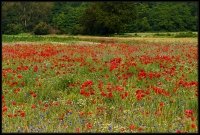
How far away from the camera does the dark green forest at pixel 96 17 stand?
216 feet

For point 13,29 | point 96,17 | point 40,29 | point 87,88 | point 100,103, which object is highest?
point 100,103

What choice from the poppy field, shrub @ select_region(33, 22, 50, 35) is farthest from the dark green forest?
the poppy field

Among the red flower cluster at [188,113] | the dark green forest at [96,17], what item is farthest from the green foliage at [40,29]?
the red flower cluster at [188,113]

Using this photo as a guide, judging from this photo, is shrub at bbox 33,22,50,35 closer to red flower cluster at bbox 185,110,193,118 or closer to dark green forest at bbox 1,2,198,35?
dark green forest at bbox 1,2,198,35

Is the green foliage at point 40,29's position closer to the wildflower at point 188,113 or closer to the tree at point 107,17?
the tree at point 107,17

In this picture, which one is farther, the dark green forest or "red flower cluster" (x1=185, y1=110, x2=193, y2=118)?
the dark green forest

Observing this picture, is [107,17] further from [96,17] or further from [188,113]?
[188,113]

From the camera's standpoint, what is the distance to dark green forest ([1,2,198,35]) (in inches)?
2589

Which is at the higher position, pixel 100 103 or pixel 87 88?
pixel 100 103

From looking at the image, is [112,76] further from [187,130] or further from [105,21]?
[105,21]

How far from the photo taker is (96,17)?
63.5 m

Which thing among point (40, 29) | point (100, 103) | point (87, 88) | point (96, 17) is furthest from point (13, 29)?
point (100, 103)

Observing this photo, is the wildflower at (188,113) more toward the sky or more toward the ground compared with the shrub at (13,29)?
more toward the sky

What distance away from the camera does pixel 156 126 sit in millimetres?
6957
